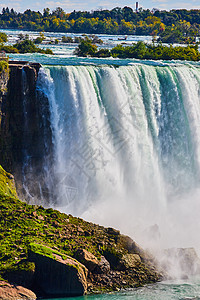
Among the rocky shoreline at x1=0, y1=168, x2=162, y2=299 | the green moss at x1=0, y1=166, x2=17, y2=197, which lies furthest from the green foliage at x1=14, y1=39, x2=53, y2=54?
the rocky shoreline at x1=0, y1=168, x2=162, y2=299

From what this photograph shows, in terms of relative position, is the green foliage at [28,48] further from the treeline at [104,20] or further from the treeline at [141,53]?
the treeline at [104,20]

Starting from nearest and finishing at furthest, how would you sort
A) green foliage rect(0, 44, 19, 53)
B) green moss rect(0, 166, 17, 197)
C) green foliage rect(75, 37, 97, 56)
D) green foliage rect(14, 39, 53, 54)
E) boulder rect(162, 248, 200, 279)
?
1. boulder rect(162, 248, 200, 279)
2. green moss rect(0, 166, 17, 197)
3. green foliage rect(0, 44, 19, 53)
4. green foliage rect(14, 39, 53, 54)
5. green foliage rect(75, 37, 97, 56)

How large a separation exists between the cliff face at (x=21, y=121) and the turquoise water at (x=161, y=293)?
946cm

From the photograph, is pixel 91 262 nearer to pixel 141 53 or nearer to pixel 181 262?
pixel 181 262

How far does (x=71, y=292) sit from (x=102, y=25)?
92.1 m

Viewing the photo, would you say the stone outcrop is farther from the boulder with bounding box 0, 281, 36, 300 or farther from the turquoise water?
the boulder with bounding box 0, 281, 36, 300

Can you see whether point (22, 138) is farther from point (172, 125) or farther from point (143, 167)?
point (172, 125)

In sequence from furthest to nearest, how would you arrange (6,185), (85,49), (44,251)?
(85,49) < (6,185) < (44,251)

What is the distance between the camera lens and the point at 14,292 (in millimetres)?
16203

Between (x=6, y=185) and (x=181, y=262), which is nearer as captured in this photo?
(x=181, y=262)

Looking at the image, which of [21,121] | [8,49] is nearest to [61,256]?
[21,121]

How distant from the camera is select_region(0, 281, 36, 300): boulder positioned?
16.0 meters

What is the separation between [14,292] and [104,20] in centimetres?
10664

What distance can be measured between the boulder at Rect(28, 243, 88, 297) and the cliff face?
9094 mm
